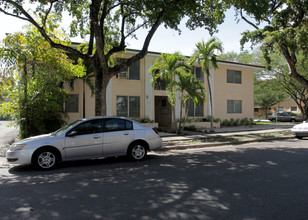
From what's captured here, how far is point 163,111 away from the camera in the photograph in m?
21.6

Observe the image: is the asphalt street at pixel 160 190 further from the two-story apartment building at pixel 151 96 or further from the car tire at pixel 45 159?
the two-story apartment building at pixel 151 96

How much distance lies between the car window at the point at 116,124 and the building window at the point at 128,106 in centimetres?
1000

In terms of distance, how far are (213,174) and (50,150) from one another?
4.51 m

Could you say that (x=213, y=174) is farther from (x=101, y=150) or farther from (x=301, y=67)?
(x=301, y=67)

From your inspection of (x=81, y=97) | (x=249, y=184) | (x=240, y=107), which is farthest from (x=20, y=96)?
(x=240, y=107)

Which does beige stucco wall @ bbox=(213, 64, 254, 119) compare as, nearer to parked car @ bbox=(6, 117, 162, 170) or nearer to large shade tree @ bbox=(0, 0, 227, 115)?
large shade tree @ bbox=(0, 0, 227, 115)

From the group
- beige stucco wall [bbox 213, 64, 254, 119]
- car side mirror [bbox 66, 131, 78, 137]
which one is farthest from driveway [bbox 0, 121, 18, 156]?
beige stucco wall [bbox 213, 64, 254, 119]

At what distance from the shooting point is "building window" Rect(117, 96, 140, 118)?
59.9 feet

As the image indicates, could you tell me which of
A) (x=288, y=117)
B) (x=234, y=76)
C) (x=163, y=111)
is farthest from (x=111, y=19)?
(x=288, y=117)

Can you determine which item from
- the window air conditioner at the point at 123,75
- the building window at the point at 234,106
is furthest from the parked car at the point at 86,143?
the building window at the point at 234,106

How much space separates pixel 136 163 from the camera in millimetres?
7836

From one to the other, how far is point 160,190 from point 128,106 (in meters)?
13.8

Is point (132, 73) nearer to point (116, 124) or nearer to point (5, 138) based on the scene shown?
point (5, 138)

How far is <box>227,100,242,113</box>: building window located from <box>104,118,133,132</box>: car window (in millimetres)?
16973
